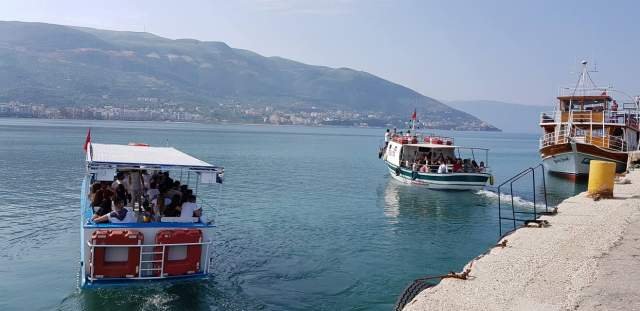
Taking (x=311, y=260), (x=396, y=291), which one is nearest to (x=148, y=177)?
(x=311, y=260)

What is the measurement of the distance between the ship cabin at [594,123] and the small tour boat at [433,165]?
1326cm

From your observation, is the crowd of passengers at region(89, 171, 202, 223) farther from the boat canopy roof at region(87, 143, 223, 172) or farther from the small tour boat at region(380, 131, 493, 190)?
the small tour boat at region(380, 131, 493, 190)

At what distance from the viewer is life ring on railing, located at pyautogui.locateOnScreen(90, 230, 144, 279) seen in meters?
14.3

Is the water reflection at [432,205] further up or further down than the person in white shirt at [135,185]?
further down

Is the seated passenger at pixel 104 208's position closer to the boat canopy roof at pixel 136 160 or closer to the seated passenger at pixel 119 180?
the boat canopy roof at pixel 136 160

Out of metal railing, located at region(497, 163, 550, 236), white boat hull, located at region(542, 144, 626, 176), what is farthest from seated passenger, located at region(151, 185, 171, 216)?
white boat hull, located at region(542, 144, 626, 176)

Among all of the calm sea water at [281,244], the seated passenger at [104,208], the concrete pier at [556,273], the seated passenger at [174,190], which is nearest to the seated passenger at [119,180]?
the seated passenger at [174,190]

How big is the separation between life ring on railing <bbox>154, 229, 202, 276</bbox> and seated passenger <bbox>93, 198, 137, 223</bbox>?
1.12 m

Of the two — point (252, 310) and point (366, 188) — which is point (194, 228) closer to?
point (252, 310)

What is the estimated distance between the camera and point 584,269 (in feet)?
45.3

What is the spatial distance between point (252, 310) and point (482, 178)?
91.1ft

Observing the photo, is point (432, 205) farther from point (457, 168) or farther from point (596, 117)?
point (596, 117)

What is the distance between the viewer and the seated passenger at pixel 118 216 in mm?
15078

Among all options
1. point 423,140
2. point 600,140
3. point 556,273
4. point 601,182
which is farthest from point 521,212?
point 600,140
